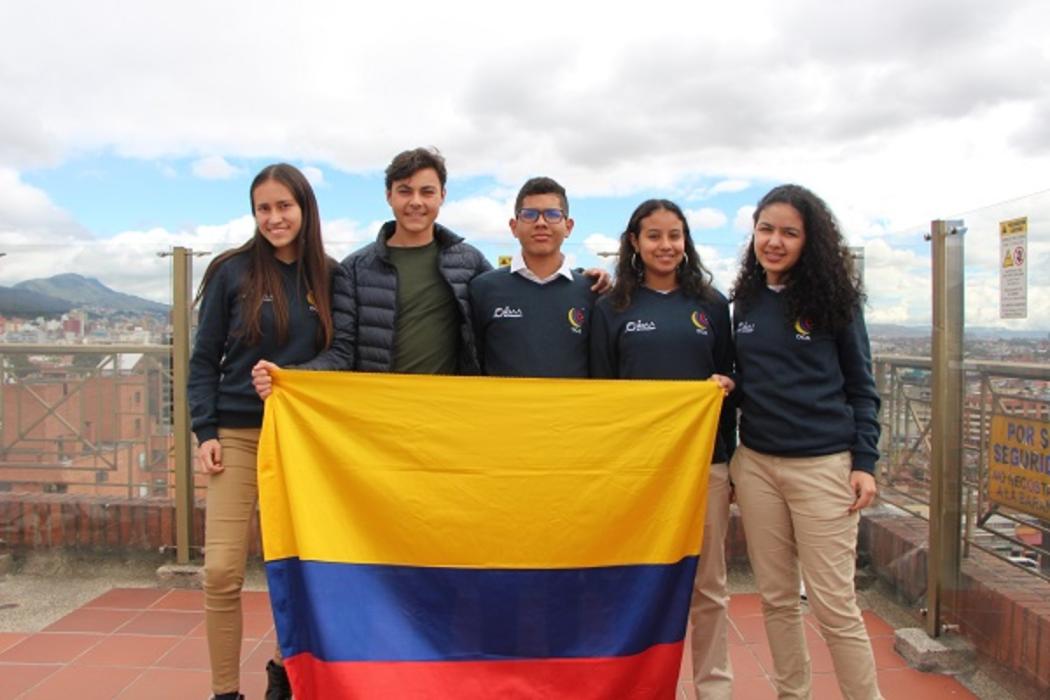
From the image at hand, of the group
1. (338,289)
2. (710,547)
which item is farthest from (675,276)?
(338,289)

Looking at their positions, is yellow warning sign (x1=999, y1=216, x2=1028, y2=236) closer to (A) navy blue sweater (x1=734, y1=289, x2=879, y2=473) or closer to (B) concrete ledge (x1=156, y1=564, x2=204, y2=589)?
(A) navy blue sweater (x1=734, y1=289, x2=879, y2=473)

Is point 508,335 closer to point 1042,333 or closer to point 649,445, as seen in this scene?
point 649,445

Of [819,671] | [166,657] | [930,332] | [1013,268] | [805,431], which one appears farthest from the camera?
[930,332]

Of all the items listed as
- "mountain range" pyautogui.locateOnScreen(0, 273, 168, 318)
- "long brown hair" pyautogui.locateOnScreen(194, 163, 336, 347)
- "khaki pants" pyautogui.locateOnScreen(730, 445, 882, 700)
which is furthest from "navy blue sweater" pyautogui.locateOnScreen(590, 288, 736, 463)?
"mountain range" pyautogui.locateOnScreen(0, 273, 168, 318)

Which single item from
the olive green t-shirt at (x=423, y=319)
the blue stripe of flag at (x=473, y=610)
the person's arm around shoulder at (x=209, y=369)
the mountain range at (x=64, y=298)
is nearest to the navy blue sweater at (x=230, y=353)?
the person's arm around shoulder at (x=209, y=369)

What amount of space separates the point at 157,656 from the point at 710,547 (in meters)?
2.49

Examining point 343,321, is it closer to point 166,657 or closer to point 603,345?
point 603,345

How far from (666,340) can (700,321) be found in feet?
0.47

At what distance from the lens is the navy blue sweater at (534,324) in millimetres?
2875

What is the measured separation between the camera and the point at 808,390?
2555mm

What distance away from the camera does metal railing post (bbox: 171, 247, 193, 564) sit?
4465 mm

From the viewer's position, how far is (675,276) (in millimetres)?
2865

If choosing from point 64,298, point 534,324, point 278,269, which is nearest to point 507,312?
point 534,324

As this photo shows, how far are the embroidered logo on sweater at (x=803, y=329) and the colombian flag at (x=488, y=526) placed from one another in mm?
341
